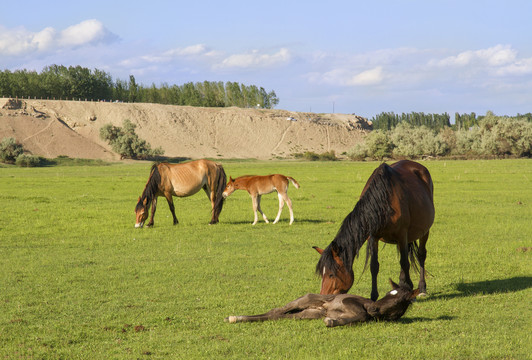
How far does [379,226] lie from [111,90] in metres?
142

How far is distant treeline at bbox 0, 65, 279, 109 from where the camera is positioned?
403 feet

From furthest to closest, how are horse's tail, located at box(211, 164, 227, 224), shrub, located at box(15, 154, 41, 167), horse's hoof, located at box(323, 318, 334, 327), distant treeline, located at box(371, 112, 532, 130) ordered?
distant treeline, located at box(371, 112, 532, 130) < shrub, located at box(15, 154, 41, 167) < horse's tail, located at box(211, 164, 227, 224) < horse's hoof, located at box(323, 318, 334, 327)

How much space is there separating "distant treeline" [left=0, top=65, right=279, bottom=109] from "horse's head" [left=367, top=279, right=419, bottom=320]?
126 meters

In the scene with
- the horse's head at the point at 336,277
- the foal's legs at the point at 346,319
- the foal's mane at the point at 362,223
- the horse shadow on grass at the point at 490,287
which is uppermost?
the foal's mane at the point at 362,223

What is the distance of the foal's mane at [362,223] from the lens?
24.0 ft

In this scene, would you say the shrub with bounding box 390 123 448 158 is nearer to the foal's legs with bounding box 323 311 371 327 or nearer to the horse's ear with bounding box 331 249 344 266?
the horse's ear with bounding box 331 249 344 266

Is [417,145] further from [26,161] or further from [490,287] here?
[490,287]


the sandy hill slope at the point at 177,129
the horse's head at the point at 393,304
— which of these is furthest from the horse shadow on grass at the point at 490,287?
the sandy hill slope at the point at 177,129

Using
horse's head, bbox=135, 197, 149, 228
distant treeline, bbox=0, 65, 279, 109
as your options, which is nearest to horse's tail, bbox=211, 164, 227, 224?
horse's head, bbox=135, 197, 149, 228

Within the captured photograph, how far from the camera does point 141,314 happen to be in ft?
26.2

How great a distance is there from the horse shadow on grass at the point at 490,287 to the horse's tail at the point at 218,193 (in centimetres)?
989

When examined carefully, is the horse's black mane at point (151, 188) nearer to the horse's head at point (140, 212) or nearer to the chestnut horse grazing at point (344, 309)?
the horse's head at point (140, 212)

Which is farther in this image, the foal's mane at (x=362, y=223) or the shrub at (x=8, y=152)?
the shrub at (x=8, y=152)

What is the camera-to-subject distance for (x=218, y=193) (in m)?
18.6
